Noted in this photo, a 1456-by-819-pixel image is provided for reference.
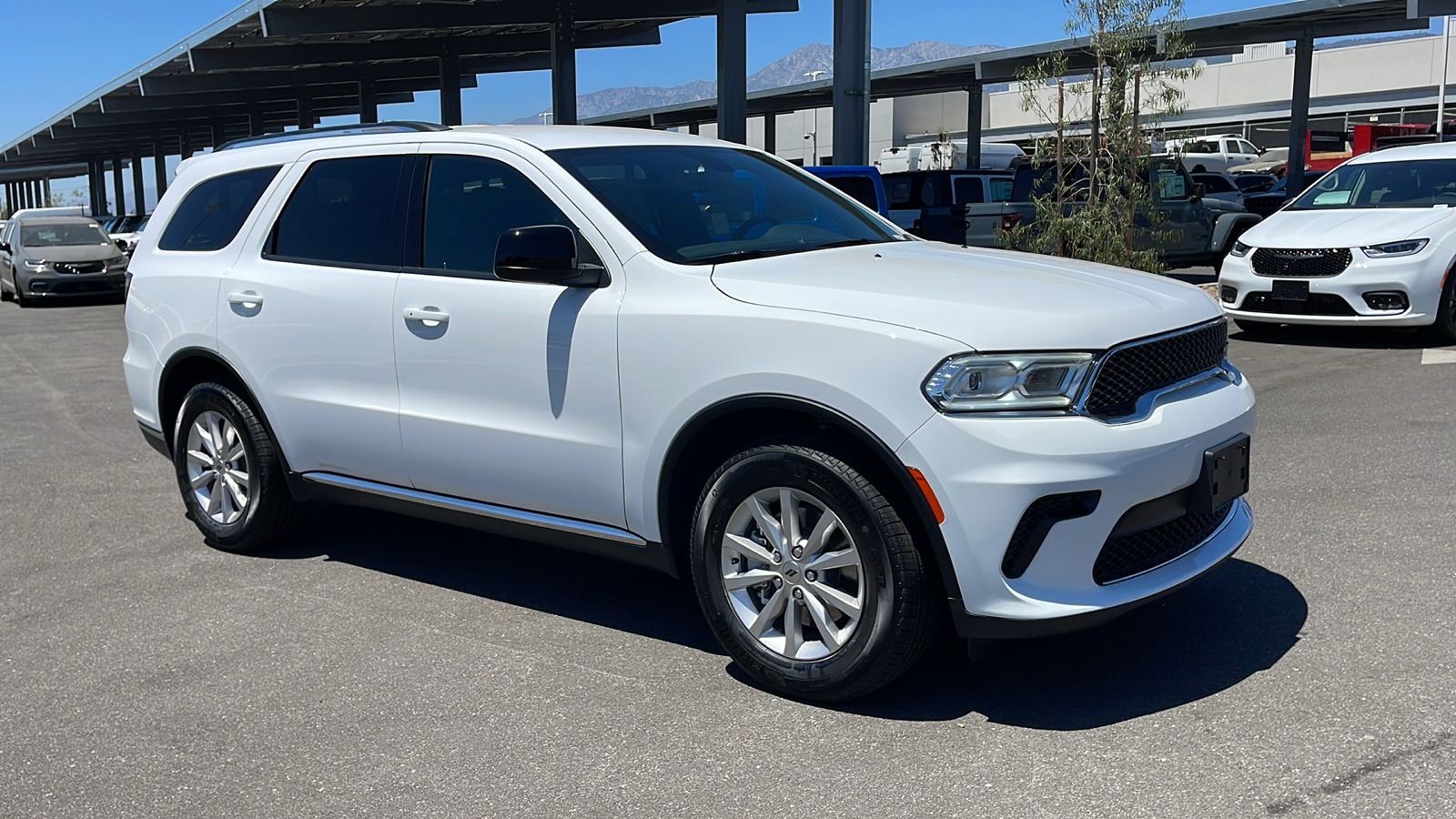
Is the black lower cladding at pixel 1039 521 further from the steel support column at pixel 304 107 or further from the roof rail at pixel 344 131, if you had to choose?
the steel support column at pixel 304 107

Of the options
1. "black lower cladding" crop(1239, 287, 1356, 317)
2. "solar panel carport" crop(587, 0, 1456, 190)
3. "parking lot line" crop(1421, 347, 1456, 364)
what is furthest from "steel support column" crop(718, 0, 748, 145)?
"parking lot line" crop(1421, 347, 1456, 364)

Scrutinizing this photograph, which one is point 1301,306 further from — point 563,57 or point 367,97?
point 367,97

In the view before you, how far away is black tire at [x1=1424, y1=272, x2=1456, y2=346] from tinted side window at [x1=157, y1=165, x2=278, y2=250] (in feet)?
31.8

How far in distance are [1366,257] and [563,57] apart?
21.9m

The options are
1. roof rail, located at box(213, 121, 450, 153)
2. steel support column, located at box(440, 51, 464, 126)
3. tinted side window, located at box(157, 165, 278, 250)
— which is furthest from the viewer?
steel support column, located at box(440, 51, 464, 126)

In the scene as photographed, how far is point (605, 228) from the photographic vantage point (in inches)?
175

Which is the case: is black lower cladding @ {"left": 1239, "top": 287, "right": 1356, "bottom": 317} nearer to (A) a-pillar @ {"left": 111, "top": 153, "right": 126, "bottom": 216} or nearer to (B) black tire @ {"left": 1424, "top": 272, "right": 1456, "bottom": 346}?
(B) black tire @ {"left": 1424, "top": 272, "right": 1456, "bottom": 346}

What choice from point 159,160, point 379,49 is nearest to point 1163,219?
point 379,49

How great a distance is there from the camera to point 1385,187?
12.1 m

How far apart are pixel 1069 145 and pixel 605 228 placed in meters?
12.0

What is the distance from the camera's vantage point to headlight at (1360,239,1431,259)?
35.8 feet

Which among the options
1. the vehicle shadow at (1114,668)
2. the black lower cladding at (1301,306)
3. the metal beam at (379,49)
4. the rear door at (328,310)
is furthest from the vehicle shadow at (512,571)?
the metal beam at (379,49)

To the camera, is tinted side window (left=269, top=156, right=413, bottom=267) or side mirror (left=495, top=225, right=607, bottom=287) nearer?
side mirror (left=495, top=225, right=607, bottom=287)

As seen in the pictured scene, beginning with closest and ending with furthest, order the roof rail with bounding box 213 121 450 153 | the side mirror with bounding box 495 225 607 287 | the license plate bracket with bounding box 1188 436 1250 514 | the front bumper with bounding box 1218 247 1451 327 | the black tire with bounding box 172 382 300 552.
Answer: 1. the license plate bracket with bounding box 1188 436 1250 514
2. the side mirror with bounding box 495 225 607 287
3. the roof rail with bounding box 213 121 450 153
4. the black tire with bounding box 172 382 300 552
5. the front bumper with bounding box 1218 247 1451 327
